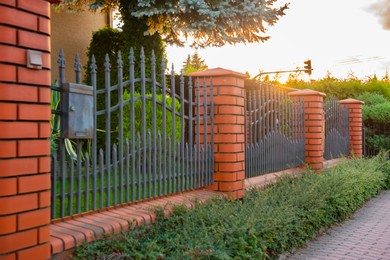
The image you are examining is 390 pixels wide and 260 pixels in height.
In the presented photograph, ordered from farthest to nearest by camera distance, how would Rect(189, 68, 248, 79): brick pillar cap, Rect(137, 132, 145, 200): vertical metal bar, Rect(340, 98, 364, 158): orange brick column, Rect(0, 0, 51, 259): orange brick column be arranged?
1. Rect(340, 98, 364, 158): orange brick column
2. Rect(189, 68, 248, 79): brick pillar cap
3. Rect(137, 132, 145, 200): vertical metal bar
4. Rect(0, 0, 51, 259): orange brick column

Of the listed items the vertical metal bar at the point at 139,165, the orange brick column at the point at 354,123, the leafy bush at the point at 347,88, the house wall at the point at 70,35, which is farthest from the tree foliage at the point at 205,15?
the vertical metal bar at the point at 139,165

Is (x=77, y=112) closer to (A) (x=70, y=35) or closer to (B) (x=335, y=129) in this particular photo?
(B) (x=335, y=129)

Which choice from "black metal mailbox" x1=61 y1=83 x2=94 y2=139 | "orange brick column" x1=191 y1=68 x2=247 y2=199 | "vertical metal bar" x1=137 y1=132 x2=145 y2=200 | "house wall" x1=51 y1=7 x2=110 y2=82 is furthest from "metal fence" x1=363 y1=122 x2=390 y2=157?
"black metal mailbox" x1=61 y1=83 x2=94 y2=139

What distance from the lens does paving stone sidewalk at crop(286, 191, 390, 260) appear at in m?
4.78

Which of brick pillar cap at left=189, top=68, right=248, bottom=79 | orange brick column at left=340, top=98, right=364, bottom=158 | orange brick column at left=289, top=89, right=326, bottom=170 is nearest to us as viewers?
brick pillar cap at left=189, top=68, right=248, bottom=79

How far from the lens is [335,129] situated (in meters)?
11.1

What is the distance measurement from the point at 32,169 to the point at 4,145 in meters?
0.26

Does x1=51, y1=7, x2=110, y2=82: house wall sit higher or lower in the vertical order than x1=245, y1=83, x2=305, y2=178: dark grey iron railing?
higher

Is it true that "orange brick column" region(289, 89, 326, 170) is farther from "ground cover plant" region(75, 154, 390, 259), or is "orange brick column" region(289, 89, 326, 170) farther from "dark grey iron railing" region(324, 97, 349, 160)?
"ground cover plant" region(75, 154, 390, 259)

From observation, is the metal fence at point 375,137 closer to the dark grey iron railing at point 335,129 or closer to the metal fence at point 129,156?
the dark grey iron railing at point 335,129

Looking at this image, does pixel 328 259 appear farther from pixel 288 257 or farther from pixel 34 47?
pixel 34 47

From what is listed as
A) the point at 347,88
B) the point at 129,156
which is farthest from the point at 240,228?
the point at 347,88

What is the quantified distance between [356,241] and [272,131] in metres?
2.79

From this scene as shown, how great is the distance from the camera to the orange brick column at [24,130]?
2.74m
